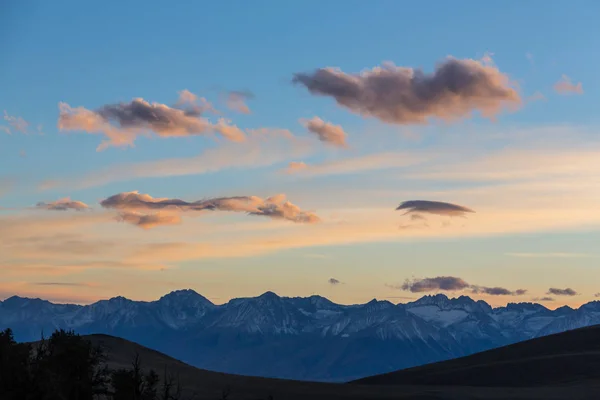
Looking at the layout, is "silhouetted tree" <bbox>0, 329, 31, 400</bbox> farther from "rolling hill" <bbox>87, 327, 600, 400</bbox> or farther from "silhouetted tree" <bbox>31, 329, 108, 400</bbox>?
"rolling hill" <bbox>87, 327, 600, 400</bbox>

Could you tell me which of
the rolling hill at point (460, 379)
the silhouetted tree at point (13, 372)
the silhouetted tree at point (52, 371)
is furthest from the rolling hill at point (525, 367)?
Answer: the silhouetted tree at point (13, 372)

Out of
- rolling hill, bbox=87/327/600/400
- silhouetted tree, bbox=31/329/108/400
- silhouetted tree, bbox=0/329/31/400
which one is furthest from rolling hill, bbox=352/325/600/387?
silhouetted tree, bbox=0/329/31/400

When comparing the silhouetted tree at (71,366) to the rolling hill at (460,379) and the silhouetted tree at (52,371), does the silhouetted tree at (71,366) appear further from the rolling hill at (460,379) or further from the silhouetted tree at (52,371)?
the rolling hill at (460,379)

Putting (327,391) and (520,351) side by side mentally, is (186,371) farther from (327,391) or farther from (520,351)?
(520,351)

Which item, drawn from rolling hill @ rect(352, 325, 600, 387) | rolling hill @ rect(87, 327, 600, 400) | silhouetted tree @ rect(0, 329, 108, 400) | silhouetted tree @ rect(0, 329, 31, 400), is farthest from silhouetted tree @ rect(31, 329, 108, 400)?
rolling hill @ rect(352, 325, 600, 387)

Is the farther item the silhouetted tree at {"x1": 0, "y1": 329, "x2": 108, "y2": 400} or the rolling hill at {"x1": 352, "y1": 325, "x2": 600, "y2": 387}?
the rolling hill at {"x1": 352, "y1": 325, "x2": 600, "y2": 387}

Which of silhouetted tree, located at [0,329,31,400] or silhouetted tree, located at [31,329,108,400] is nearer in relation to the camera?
silhouetted tree, located at [0,329,31,400]

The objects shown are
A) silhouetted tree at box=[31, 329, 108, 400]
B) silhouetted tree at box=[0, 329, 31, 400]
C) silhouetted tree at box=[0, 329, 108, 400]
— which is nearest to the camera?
silhouetted tree at box=[0, 329, 108, 400]

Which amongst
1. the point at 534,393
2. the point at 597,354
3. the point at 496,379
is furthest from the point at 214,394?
the point at 597,354

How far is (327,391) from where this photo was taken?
123 m

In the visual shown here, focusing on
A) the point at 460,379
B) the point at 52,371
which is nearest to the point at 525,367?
the point at 460,379

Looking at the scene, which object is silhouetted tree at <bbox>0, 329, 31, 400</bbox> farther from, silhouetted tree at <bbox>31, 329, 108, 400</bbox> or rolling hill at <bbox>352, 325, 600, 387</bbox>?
rolling hill at <bbox>352, 325, 600, 387</bbox>

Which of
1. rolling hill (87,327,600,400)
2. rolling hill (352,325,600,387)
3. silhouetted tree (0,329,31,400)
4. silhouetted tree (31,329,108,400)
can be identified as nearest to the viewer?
silhouetted tree (0,329,31,400)

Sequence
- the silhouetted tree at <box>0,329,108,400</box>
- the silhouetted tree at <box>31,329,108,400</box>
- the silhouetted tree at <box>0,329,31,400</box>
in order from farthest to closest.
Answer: the silhouetted tree at <box>31,329,108,400</box>, the silhouetted tree at <box>0,329,31,400</box>, the silhouetted tree at <box>0,329,108,400</box>
